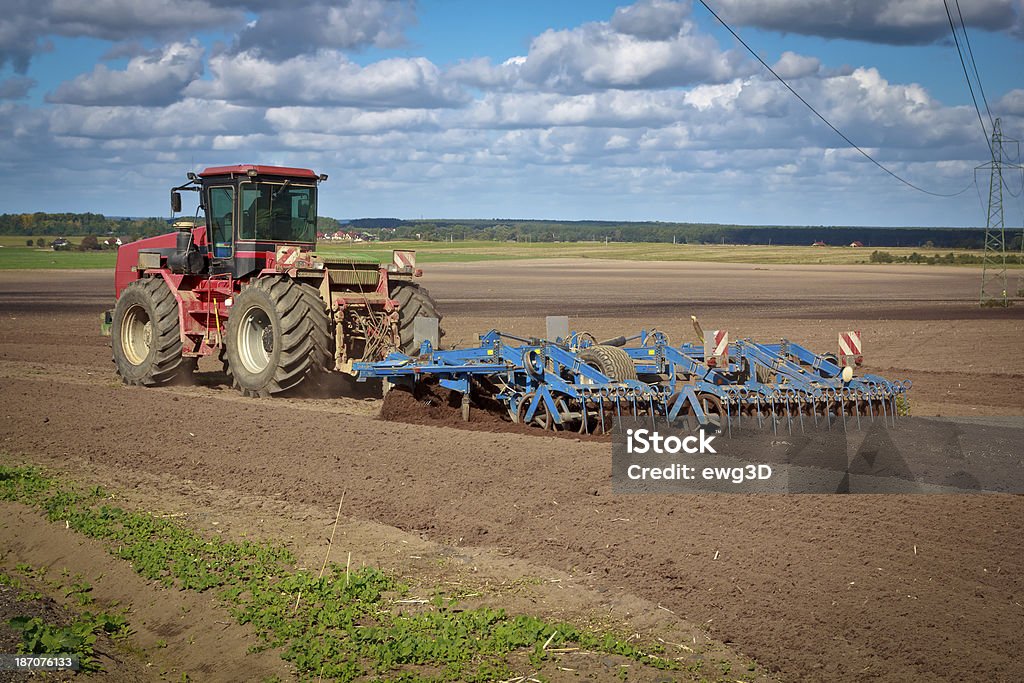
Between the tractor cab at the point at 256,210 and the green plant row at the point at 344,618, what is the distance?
292 inches

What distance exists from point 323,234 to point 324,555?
9211 millimetres

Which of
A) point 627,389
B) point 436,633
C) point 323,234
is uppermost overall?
point 323,234

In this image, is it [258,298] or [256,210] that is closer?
[258,298]

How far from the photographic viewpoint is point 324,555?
723cm

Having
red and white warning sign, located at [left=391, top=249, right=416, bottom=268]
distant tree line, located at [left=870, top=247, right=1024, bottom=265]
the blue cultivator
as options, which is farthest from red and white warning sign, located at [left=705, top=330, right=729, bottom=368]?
Result: distant tree line, located at [left=870, top=247, right=1024, bottom=265]

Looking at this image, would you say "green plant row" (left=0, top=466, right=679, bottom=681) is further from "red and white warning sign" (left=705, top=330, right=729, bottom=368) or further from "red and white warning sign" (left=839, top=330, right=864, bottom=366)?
"red and white warning sign" (left=839, top=330, right=864, bottom=366)

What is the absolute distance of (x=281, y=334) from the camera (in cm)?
1335

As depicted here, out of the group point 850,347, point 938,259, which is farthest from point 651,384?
point 938,259

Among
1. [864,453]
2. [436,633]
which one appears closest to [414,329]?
[864,453]

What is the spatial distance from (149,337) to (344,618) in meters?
11.3

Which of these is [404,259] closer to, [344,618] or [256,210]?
[256,210]

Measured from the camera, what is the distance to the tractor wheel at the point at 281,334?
13.3m

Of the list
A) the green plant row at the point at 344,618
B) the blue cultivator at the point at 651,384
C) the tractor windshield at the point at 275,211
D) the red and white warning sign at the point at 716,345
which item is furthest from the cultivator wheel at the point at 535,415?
the tractor windshield at the point at 275,211

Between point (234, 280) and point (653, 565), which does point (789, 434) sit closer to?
point (653, 565)
